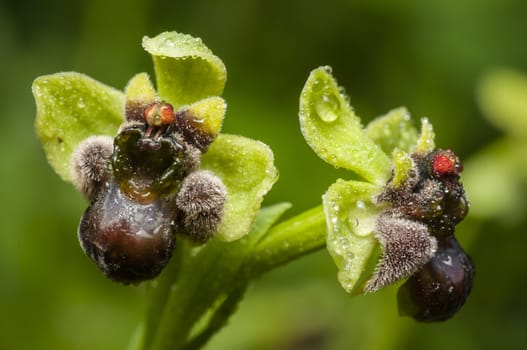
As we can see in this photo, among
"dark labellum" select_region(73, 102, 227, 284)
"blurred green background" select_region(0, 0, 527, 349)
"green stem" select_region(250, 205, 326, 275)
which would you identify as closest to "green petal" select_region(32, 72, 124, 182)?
"dark labellum" select_region(73, 102, 227, 284)

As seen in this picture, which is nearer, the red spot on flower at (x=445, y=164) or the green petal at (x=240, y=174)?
the green petal at (x=240, y=174)

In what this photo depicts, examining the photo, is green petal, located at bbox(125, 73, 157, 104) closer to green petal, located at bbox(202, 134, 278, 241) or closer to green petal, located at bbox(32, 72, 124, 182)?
green petal, located at bbox(32, 72, 124, 182)

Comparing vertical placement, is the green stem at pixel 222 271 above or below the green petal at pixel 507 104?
above

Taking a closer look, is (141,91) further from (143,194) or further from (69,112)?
(143,194)

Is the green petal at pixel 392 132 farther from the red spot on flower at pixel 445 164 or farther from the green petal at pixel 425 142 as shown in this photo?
the red spot on flower at pixel 445 164

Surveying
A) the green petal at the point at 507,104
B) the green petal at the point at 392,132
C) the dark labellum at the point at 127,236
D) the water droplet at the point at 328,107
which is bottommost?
the green petal at the point at 507,104

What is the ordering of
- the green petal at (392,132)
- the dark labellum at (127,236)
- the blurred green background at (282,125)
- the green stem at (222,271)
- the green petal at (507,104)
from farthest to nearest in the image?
the green petal at (507,104), the blurred green background at (282,125), the green petal at (392,132), the green stem at (222,271), the dark labellum at (127,236)

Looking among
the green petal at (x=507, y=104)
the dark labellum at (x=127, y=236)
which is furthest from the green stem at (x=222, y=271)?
the green petal at (x=507, y=104)

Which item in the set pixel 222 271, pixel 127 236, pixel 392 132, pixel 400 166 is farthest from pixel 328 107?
pixel 127 236
